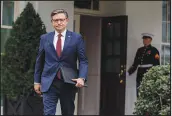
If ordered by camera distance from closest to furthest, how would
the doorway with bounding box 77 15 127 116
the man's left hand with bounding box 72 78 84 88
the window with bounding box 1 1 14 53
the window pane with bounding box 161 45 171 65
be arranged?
the man's left hand with bounding box 72 78 84 88
the window with bounding box 1 1 14 53
the doorway with bounding box 77 15 127 116
the window pane with bounding box 161 45 171 65

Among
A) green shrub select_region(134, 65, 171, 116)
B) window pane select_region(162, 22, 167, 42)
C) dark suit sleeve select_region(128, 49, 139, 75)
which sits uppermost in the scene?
window pane select_region(162, 22, 167, 42)

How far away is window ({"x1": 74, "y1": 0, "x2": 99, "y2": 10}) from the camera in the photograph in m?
8.12

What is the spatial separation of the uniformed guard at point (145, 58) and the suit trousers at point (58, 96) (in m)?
3.77

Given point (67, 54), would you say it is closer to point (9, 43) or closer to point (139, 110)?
point (139, 110)

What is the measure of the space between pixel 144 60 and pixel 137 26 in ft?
3.09

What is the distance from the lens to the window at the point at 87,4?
8.12 m

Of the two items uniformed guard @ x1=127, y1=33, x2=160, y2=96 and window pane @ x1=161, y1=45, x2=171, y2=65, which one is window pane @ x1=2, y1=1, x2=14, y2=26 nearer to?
uniformed guard @ x1=127, y1=33, x2=160, y2=96

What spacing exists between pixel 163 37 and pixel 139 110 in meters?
3.39

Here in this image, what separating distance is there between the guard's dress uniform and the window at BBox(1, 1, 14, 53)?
2651 mm

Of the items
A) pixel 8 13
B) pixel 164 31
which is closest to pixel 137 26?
pixel 164 31

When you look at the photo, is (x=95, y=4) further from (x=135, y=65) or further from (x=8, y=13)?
(x=8, y=13)

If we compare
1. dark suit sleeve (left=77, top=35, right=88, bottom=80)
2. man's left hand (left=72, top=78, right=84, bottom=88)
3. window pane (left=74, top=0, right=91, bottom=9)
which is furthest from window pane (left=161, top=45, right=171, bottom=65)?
man's left hand (left=72, top=78, right=84, bottom=88)

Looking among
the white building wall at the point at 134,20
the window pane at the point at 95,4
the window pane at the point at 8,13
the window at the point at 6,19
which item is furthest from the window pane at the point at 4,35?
the window pane at the point at 95,4

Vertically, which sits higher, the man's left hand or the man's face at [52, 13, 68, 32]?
the man's face at [52, 13, 68, 32]
